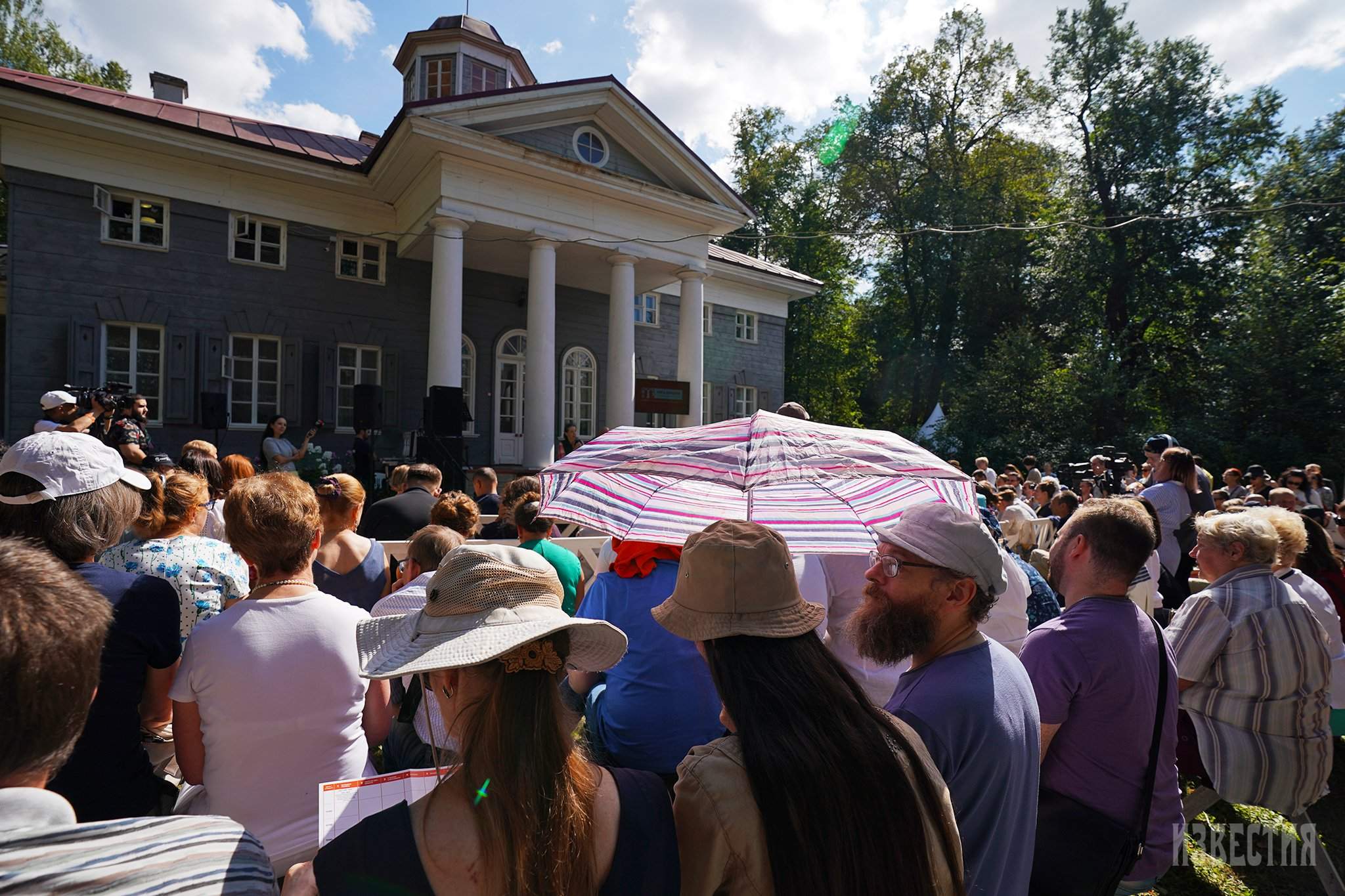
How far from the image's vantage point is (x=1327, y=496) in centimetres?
1274

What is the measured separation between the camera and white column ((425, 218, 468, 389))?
45.9ft

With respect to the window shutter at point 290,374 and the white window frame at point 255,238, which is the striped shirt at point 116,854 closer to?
the window shutter at point 290,374

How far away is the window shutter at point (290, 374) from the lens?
49.0 feet

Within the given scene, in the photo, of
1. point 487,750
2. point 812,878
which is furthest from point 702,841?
point 487,750

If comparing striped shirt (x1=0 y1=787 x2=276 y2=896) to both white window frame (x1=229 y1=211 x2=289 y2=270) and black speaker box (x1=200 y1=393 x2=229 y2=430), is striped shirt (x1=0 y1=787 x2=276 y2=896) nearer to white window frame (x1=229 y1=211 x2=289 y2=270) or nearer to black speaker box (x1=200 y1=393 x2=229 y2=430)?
black speaker box (x1=200 y1=393 x2=229 y2=430)

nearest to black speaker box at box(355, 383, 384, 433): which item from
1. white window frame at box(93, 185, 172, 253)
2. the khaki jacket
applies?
white window frame at box(93, 185, 172, 253)

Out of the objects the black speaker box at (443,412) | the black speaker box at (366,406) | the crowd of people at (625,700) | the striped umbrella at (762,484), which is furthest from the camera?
the black speaker box at (366,406)

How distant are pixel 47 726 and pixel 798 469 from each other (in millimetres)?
2417

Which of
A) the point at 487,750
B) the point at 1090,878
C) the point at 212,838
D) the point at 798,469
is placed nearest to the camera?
the point at 212,838

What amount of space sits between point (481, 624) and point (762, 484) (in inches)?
69.5

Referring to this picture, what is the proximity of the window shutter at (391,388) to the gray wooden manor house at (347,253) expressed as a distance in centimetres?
5

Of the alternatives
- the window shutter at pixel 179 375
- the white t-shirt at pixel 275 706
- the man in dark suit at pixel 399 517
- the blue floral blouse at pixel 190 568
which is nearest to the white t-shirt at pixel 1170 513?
the man in dark suit at pixel 399 517

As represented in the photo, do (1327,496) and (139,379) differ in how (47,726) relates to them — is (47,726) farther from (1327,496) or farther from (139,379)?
(1327,496)

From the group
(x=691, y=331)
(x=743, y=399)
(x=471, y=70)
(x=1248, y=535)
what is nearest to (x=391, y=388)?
(x=691, y=331)
